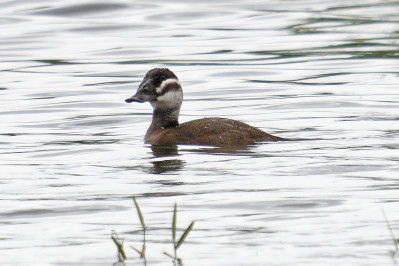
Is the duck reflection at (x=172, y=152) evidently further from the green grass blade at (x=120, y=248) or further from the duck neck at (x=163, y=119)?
the green grass blade at (x=120, y=248)

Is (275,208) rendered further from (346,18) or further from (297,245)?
(346,18)

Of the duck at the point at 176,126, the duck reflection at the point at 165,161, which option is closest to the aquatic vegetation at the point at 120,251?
the duck reflection at the point at 165,161

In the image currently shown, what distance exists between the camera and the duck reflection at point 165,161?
11144 millimetres

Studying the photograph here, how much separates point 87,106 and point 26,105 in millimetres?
929

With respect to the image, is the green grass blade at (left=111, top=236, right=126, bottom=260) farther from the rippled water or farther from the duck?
the duck

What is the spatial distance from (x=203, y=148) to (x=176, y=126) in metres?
0.97

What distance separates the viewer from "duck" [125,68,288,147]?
12.4 meters

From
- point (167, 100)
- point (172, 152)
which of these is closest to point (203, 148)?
point (172, 152)

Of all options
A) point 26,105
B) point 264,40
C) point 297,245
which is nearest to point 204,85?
point 26,105

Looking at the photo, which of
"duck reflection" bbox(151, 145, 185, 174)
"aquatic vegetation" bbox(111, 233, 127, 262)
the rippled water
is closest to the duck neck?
the rippled water

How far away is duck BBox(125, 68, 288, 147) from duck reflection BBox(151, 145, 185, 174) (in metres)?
0.17

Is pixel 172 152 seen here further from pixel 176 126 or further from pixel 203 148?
pixel 176 126

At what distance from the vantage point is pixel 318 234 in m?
7.57

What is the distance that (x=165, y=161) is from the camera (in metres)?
11.7
